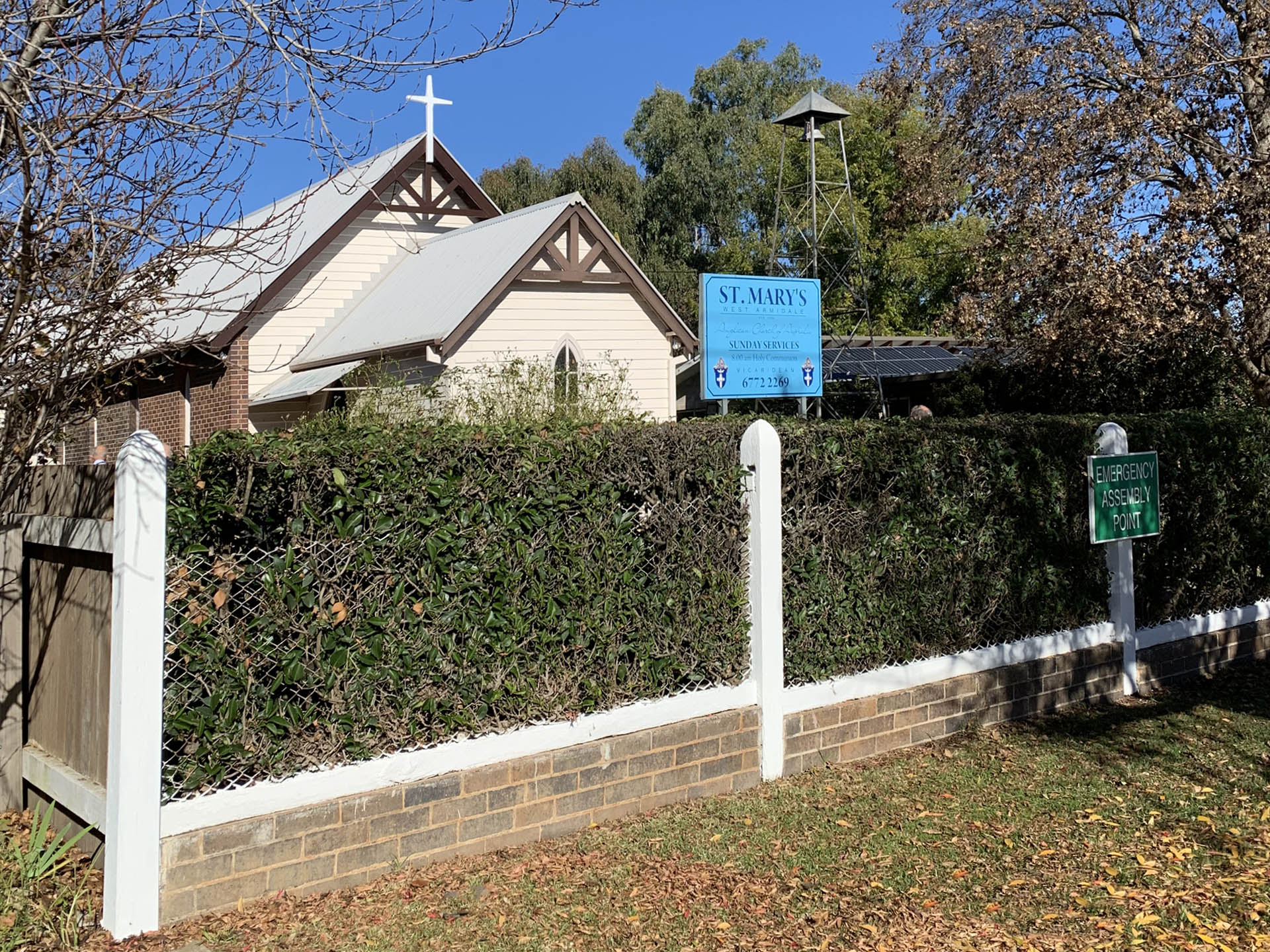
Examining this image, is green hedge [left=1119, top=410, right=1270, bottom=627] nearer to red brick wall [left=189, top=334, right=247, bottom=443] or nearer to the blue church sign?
the blue church sign

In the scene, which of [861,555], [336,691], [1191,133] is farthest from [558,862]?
[1191,133]

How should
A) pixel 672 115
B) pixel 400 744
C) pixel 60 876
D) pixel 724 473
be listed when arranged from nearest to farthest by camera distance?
1. pixel 60 876
2. pixel 400 744
3. pixel 724 473
4. pixel 672 115

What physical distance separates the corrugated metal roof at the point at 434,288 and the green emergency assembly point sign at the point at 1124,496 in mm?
9203

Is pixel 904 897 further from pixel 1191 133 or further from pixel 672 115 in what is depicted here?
pixel 672 115

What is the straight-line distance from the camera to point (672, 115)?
153 feet

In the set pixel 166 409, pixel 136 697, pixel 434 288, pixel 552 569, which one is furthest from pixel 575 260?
pixel 136 697

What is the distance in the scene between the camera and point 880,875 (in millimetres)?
5121

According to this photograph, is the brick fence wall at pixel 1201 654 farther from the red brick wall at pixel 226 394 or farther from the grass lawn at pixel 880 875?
A: the red brick wall at pixel 226 394

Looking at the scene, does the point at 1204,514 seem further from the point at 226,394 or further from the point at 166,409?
the point at 166,409

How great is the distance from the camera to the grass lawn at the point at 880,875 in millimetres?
4512

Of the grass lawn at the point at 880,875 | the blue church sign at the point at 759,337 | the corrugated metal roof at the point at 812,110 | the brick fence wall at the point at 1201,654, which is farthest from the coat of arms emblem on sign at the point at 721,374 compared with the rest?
the corrugated metal roof at the point at 812,110

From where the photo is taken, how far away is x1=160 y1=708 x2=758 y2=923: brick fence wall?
4.58 m

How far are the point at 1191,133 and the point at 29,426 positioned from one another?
41.5 feet

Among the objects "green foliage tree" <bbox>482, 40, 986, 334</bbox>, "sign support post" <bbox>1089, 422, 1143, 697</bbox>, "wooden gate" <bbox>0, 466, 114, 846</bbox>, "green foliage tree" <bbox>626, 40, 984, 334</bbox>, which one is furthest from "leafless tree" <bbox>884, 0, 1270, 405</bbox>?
"green foliage tree" <bbox>482, 40, 986, 334</bbox>
